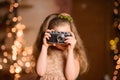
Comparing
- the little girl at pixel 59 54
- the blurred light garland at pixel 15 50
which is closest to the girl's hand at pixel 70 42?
the little girl at pixel 59 54

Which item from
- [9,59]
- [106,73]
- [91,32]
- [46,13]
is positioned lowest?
[106,73]

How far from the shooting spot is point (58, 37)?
4.22ft

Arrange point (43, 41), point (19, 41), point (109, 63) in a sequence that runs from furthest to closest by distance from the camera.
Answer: point (109, 63) → point (19, 41) → point (43, 41)

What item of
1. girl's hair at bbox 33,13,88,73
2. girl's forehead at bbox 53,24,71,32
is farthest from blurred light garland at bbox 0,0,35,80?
girl's forehead at bbox 53,24,71,32

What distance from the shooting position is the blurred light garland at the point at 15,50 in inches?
88.1

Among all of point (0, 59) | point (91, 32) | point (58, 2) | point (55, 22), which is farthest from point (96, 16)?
point (55, 22)

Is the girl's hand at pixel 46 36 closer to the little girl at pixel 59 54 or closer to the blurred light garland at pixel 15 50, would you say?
the little girl at pixel 59 54

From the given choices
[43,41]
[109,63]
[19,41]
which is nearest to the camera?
[43,41]

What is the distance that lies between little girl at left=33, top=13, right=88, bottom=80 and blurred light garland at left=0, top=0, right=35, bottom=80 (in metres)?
0.84

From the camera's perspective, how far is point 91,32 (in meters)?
2.52

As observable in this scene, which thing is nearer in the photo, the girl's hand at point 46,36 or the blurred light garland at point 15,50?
the girl's hand at point 46,36

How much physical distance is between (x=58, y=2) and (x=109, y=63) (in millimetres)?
627

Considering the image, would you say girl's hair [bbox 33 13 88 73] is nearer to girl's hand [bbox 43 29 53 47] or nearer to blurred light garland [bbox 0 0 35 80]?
girl's hand [bbox 43 29 53 47]

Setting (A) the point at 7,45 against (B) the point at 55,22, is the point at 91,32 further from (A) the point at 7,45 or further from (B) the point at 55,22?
(B) the point at 55,22
